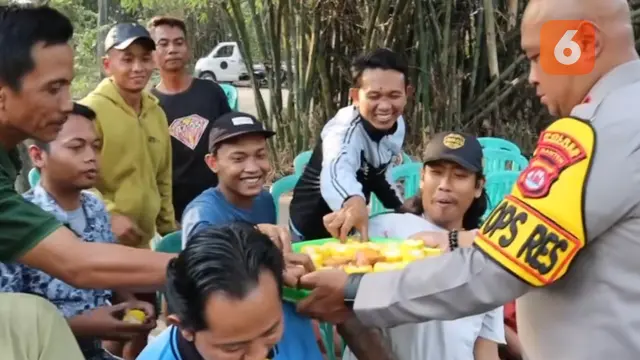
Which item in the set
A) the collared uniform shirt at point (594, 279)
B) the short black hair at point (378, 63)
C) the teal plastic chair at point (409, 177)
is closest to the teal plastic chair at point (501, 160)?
the teal plastic chair at point (409, 177)

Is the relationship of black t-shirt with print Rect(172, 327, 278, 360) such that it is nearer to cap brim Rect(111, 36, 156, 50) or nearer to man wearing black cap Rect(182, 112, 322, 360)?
man wearing black cap Rect(182, 112, 322, 360)

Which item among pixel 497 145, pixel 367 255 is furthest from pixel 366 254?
pixel 497 145

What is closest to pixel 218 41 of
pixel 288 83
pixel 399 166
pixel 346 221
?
pixel 288 83

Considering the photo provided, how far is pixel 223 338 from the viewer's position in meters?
1.48

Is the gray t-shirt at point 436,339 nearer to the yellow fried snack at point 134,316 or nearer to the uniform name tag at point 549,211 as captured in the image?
the yellow fried snack at point 134,316

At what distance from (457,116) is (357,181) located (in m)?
2.93

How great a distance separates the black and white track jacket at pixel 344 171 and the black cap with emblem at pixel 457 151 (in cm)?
30

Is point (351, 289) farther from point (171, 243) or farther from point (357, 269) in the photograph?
point (171, 243)

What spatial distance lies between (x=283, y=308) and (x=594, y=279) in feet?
2.38

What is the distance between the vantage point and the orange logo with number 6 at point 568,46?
1.42 metres

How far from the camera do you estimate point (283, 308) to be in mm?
1805

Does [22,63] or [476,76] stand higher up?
[22,63]

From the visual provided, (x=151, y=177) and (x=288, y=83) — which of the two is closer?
(x=151, y=177)

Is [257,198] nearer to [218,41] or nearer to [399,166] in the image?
[399,166]
